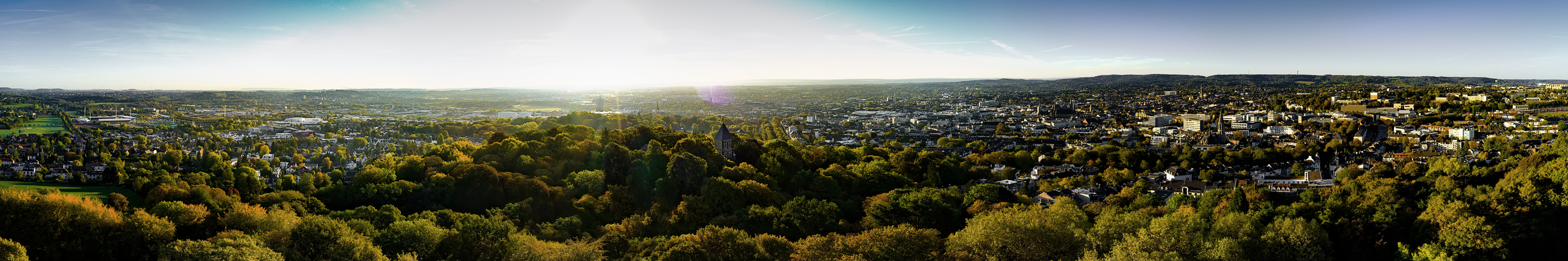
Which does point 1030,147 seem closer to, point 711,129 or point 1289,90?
point 711,129

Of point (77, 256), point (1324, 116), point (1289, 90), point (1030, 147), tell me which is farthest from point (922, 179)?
point (1289, 90)

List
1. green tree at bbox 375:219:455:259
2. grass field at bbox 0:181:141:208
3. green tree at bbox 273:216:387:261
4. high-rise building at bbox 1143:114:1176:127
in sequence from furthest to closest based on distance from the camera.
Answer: high-rise building at bbox 1143:114:1176:127 → grass field at bbox 0:181:141:208 → green tree at bbox 375:219:455:259 → green tree at bbox 273:216:387:261

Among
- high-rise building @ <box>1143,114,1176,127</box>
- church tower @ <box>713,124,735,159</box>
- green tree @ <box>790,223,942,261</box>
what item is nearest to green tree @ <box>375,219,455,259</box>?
green tree @ <box>790,223,942,261</box>

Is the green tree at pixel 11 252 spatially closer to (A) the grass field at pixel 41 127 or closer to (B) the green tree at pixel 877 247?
(B) the green tree at pixel 877 247

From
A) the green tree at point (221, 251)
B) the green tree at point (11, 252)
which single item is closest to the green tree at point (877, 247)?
the green tree at point (221, 251)

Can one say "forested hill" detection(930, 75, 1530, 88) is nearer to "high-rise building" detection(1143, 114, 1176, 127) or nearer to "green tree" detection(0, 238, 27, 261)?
"high-rise building" detection(1143, 114, 1176, 127)
